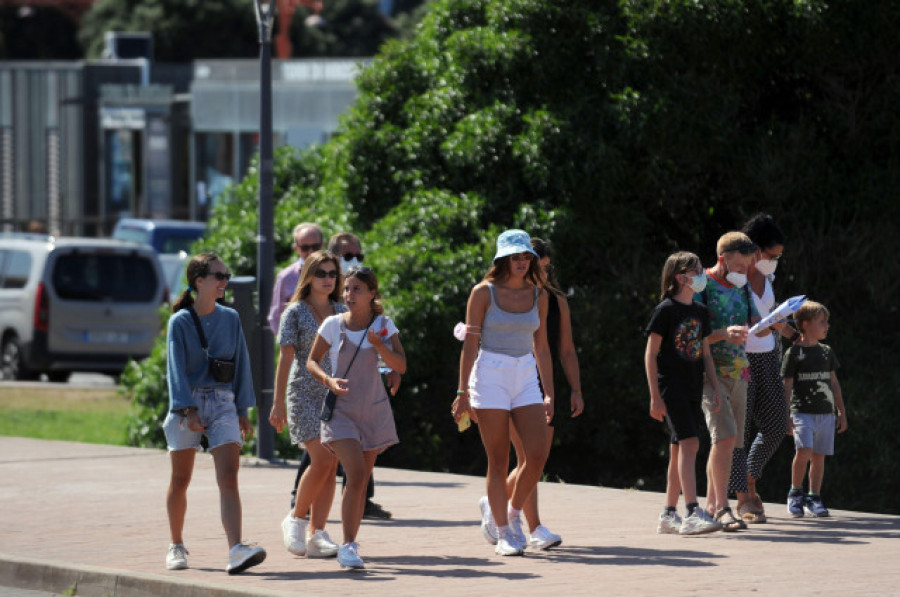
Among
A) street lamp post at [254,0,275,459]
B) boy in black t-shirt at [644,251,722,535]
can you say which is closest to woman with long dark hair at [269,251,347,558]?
boy in black t-shirt at [644,251,722,535]

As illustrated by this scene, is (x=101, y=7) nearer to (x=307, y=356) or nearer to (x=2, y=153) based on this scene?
Answer: (x=2, y=153)

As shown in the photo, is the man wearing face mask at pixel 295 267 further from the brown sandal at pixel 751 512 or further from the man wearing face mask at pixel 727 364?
the brown sandal at pixel 751 512

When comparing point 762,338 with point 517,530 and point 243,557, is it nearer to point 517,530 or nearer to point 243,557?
point 517,530

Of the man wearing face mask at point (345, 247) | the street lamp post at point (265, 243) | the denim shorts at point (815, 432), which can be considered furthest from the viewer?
the street lamp post at point (265, 243)

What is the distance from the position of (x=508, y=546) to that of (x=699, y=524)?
1334mm

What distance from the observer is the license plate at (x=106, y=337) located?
24.8 metres

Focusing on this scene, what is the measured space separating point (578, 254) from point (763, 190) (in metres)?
1.75

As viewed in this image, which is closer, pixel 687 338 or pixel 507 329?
pixel 507 329

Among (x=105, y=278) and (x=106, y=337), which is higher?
(x=105, y=278)

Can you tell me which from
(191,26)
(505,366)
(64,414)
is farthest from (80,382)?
(191,26)

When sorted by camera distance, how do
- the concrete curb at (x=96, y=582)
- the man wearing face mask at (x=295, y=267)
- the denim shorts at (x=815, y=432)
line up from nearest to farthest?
1. the concrete curb at (x=96, y=582)
2. the man wearing face mask at (x=295, y=267)
3. the denim shorts at (x=815, y=432)

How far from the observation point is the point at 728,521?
34.1ft

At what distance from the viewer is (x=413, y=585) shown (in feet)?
28.1

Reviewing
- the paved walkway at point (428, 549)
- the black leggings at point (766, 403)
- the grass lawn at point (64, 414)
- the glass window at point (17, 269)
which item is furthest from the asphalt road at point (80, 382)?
the black leggings at point (766, 403)
